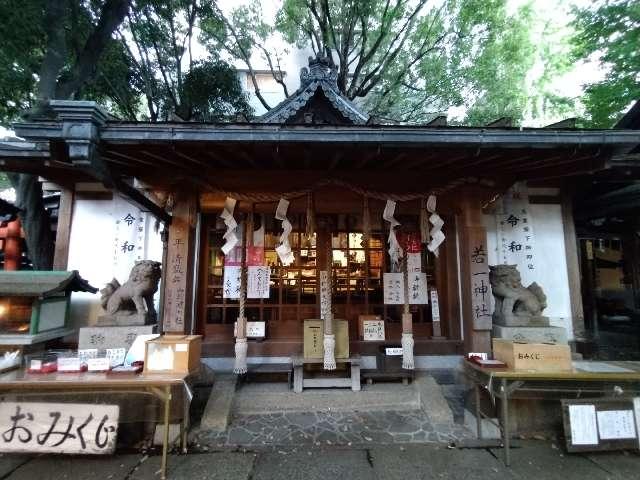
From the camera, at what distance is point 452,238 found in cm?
703

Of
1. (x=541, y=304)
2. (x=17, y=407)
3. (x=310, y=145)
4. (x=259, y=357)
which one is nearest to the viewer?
(x=17, y=407)

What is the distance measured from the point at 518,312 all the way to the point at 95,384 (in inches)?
271

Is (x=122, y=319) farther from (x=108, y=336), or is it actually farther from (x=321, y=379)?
(x=321, y=379)

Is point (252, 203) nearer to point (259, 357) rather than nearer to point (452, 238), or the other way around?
point (259, 357)

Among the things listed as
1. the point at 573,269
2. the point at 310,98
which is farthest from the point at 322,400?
the point at 310,98

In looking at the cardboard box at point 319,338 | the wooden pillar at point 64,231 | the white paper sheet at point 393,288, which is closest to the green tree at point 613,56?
the white paper sheet at point 393,288

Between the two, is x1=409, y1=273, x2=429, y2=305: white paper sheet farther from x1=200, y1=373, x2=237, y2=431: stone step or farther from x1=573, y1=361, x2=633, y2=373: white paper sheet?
x1=200, y1=373, x2=237, y2=431: stone step

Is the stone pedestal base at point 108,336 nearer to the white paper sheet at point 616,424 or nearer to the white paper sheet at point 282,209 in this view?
the white paper sheet at point 282,209

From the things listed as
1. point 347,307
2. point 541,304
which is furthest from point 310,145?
point 541,304

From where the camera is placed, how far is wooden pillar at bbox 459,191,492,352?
614 centimetres

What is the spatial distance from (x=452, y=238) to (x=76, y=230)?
8.27 metres

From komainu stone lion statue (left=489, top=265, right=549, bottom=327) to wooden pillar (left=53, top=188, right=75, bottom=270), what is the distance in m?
8.83

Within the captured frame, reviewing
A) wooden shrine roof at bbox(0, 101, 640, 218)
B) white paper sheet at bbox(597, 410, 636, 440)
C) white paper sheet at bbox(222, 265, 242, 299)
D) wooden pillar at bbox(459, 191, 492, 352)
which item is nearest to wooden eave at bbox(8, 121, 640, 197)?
wooden shrine roof at bbox(0, 101, 640, 218)

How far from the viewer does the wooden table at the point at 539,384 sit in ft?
13.7
